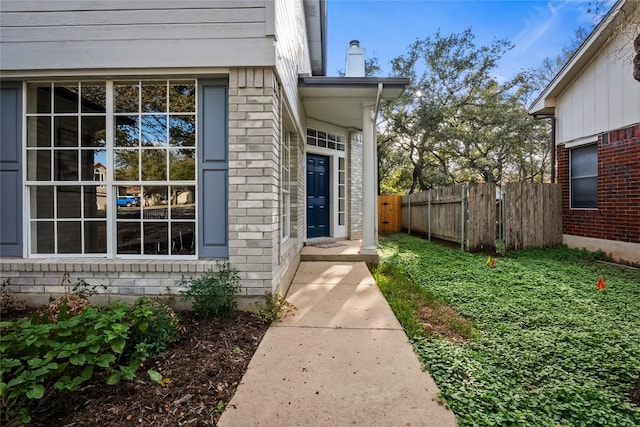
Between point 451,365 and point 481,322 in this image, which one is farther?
point 481,322

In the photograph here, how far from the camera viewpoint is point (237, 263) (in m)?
3.44

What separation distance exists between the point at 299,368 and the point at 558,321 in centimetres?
274

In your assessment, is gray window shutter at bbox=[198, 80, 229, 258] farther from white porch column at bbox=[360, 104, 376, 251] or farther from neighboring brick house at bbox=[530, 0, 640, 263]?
neighboring brick house at bbox=[530, 0, 640, 263]

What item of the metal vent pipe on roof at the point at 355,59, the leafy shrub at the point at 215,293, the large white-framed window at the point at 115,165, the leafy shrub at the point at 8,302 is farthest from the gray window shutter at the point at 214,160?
the metal vent pipe on roof at the point at 355,59

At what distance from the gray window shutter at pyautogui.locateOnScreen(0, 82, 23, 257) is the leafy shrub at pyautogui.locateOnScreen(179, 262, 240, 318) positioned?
6.56 feet

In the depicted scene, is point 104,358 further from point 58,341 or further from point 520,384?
point 520,384

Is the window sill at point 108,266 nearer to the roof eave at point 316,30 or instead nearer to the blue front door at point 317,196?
the blue front door at point 317,196

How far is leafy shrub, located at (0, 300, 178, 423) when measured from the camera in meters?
1.71

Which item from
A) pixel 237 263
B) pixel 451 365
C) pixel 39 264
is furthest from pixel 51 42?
pixel 451 365

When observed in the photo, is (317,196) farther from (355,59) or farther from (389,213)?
(389,213)

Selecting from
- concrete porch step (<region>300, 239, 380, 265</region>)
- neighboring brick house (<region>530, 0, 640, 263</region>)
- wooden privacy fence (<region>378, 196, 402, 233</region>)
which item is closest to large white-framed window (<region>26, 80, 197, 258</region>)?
concrete porch step (<region>300, 239, 380, 265</region>)

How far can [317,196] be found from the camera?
792 centimetres

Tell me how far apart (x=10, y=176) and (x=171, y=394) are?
332cm

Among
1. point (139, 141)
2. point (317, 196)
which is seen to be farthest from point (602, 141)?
point (139, 141)
